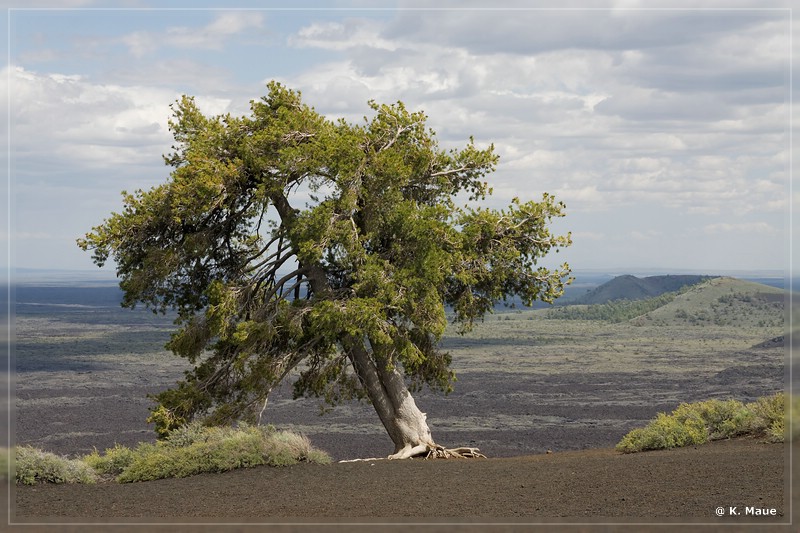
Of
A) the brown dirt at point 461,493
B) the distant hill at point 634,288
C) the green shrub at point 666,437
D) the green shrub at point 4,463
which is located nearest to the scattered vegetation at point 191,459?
the brown dirt at point 461,493

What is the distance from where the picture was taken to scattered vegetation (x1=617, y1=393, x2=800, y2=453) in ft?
50.7

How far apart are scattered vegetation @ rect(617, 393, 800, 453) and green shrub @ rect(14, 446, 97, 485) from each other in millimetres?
8061

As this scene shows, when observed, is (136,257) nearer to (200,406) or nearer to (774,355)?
(200,406)

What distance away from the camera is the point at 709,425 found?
1622cm

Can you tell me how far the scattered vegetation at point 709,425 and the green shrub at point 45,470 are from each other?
8.06 metres

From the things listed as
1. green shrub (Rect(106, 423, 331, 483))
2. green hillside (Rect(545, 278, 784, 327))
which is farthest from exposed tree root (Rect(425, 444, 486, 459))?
green hillside (Rect(545, 278, 784, 327))

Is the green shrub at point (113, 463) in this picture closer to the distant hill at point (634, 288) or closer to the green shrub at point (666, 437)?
the green shrub at point (666, 437)

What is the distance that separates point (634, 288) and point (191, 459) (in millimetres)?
118855

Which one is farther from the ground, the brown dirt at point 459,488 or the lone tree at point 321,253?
the lone tree at point 321,253

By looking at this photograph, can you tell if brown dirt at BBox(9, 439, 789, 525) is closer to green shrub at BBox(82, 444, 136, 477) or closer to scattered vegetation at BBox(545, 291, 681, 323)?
green shrub at BBox(82, 444, 136, 477)

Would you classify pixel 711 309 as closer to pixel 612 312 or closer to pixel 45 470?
pixel 612 312

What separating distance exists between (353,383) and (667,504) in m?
7.60

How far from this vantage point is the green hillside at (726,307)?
7456cm

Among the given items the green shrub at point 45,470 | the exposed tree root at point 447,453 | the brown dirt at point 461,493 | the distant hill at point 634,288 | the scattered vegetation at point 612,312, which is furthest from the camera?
the distant hill at point 634,288
